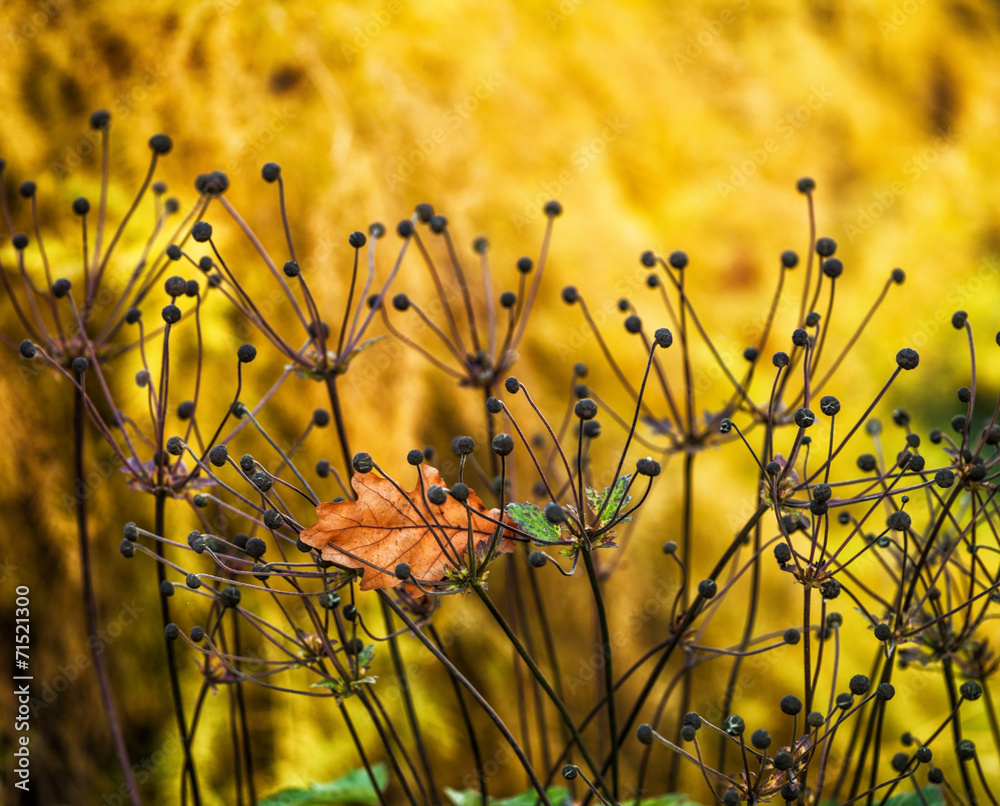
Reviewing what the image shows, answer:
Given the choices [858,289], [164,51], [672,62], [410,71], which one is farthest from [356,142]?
[858,289]

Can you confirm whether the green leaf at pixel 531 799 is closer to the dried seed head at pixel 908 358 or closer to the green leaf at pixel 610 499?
the green leaf at pixel 610 499

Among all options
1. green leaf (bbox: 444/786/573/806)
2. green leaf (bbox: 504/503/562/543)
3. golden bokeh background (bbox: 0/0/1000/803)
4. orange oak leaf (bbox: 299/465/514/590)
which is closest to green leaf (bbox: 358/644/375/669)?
orange oak leaf (bbox: 299/465/514/590)

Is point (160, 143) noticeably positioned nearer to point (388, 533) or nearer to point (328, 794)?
point (388, 533)

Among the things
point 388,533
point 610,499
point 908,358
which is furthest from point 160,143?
point 908,358

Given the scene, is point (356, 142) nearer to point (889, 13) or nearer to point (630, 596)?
point (630, 596)

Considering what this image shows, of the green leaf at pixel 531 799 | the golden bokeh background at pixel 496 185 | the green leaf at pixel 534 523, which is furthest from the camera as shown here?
the golden bokeh background at pixel 496 185

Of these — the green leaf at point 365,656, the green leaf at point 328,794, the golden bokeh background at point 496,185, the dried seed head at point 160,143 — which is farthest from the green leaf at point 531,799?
the dried seed head at point 160,143

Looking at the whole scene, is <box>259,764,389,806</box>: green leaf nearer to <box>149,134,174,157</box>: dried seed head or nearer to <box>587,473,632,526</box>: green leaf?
<box>587,473,632,526</box>: green leaf
